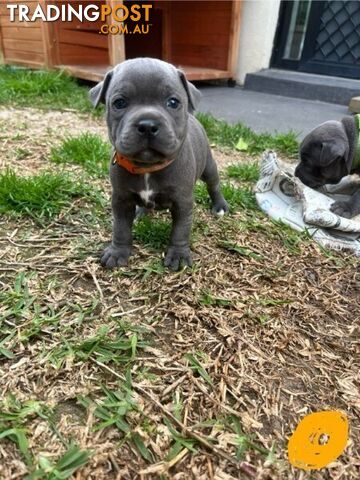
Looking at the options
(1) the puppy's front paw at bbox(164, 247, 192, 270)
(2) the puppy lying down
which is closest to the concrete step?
(2) the puppy lying down

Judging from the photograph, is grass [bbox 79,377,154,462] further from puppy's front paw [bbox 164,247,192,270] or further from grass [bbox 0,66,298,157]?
grass [bbox 0,66,298,157]

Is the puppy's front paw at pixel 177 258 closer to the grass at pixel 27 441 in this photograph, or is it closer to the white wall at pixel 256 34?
the grass at pixel 27 441

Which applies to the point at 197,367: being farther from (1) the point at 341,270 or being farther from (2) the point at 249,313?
(1) the point at 341,270

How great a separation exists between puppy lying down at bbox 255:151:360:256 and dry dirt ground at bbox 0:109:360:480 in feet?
0.75

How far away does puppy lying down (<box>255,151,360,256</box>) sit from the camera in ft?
10.4

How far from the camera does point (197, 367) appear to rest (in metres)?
1.88

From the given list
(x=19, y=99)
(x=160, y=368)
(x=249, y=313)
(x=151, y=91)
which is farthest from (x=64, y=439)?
(x=19, y=99)

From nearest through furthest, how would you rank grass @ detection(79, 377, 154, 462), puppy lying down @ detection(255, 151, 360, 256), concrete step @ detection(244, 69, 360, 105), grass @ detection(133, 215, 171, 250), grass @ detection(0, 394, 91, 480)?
grass @ detection(0, 394, 91, 480) < grass @ detection(79, 377, 154, 462) < grass @ detection(133, 215, 171, 250) < puppy lying down @ detection(255, 151, 360, 256) < concrete step @ detection(244, 69, 360, 105)

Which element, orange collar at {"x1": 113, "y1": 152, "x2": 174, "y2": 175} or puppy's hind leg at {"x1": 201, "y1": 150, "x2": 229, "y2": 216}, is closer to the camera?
orange collar at {"x1": 113, "y1": 152, "x2": 174, "y2": 175}

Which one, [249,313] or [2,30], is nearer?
[249,313]

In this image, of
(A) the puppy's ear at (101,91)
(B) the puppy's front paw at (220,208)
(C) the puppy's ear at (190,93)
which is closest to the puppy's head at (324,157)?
(B) the puppy's front paw at (220,208)

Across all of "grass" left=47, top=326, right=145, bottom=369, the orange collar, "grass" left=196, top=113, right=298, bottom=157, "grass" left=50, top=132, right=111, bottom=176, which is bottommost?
"grass" left=196, top=113, right=298, bottom=157

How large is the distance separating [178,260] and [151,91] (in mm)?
968

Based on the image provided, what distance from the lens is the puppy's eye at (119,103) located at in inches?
82.0
